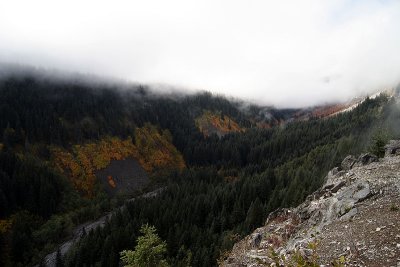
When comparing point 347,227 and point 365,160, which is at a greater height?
point 347,227

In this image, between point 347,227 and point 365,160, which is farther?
point 365,160

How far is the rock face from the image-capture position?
2645cm

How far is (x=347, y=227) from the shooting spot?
3247 cm

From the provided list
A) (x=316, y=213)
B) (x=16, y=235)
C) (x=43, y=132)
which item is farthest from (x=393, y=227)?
(x=43, y=132)

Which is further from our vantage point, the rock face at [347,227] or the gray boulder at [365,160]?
the gray boulder at [365,160]

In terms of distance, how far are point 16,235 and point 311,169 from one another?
419 feet

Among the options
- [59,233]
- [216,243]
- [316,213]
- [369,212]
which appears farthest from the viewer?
[59,233]

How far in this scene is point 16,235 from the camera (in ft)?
399

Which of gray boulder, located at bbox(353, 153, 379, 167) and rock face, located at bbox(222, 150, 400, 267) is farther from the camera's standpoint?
gray boulder, located at bbox(353, 153, 379, 167)

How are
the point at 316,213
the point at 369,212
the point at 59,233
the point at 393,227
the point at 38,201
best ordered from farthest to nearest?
the point at 38,201 < the point at 59,233 < the point at 316,213 < the point at 369,212 < the point at 393,227

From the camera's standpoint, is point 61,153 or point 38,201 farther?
point 61,153

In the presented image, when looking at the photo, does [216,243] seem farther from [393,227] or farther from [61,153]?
[61,153]

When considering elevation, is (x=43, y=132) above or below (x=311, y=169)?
above

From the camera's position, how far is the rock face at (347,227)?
2645 cm
